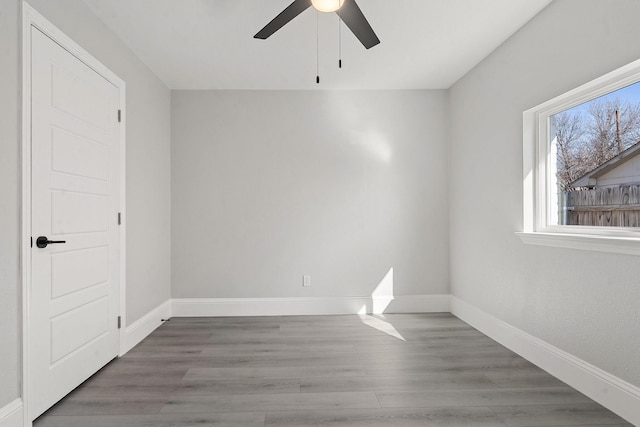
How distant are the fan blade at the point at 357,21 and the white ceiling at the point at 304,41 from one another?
1.69 ft

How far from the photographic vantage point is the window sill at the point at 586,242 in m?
1.85

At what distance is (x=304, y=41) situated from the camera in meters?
2.94

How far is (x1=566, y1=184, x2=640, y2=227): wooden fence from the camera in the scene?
79.7 inches

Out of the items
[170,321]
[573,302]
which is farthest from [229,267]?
[573,302]

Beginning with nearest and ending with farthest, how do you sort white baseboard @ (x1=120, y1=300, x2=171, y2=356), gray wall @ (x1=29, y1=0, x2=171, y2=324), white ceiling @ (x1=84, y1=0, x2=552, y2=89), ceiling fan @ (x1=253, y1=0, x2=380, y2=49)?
1. ceiling fan @ (x1=253, y1=0, x2=380, y2=49)
2. white ceiling @ (x1=84, y1=0, x2=552, y2=89)
3. gray wall @ (x1=29, y1=0, x2=171, y2=324)
4. white baseboard @ (x1=120, y1=300, x2=171, y2=356)

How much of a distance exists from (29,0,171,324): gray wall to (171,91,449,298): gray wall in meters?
0.21

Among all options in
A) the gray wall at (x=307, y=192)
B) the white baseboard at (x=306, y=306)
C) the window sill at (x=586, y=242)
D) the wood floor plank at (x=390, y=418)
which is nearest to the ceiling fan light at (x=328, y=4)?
the window sill at (x=586, y=242)

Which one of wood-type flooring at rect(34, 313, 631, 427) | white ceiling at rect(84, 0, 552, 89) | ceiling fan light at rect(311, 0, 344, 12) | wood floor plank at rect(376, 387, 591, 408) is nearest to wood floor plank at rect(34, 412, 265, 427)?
wood-type flooring at rect(34, 313, 631, 427)

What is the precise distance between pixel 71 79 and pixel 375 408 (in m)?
2.72

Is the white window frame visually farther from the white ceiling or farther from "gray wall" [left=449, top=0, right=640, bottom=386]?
the white ceiling

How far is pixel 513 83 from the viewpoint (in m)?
2.85

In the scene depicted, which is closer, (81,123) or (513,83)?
(81,123)

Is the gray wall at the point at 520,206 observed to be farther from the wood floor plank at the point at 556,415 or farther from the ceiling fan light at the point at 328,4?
the ceiling fan light at the point at 328,4

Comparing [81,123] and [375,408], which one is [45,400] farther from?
[375,408]
